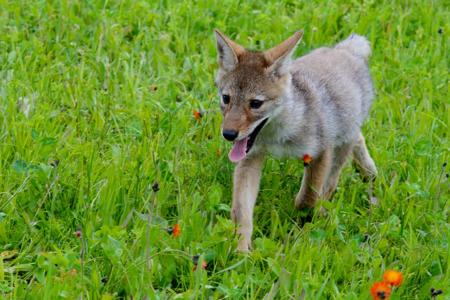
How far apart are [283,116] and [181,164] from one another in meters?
0.71

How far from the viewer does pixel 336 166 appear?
6.12 meters

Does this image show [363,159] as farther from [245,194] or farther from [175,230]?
[175,230]

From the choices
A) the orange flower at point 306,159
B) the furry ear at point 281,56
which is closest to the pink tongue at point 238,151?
the orange flower at point 306,159

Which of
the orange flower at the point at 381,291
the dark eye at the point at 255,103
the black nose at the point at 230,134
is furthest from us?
the dark eye at the point at 255,103

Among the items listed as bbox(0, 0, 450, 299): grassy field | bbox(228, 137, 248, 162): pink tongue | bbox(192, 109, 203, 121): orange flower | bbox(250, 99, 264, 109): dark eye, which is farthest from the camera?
bbox(192, 109, 203, 121): orange flower

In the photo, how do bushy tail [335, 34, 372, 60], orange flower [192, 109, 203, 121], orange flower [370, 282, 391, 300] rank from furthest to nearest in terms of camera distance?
bushy tail [335, 34, 372, 60] → orange flower [192, 109, 203, 121] → orange flower [370, 282, 391, 300]

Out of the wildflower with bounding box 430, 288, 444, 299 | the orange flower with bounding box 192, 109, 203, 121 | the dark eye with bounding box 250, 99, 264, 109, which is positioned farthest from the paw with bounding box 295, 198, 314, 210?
the wildflower with bounding box 430, 288, 444, 299

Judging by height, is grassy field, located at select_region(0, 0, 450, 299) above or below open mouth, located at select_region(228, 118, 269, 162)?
below

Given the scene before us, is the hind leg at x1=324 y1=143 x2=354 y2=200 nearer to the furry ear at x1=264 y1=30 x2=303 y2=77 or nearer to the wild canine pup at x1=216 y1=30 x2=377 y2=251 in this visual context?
the wild canine pup at x1=216 y1=30 x2=377 y2=251

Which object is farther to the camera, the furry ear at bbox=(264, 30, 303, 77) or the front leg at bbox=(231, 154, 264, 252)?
the furry ear at bbox=(264, 30, 303, 77)

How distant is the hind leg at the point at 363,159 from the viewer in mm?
6230

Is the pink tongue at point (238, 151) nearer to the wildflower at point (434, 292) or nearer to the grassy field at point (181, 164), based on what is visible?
the grassy field at point (181, 164)

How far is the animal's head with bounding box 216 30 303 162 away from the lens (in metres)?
5.43

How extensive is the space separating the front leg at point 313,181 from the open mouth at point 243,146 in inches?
16.9
